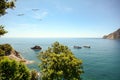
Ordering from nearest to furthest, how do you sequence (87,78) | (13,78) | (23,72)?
(13,78) < (23,72) < (87,78)

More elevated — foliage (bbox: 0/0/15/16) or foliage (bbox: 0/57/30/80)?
foliage (bbox: 0/0/15/16)

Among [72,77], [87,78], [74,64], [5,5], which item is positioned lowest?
[87,78]

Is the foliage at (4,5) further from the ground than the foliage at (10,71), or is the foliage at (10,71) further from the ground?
the foliage at (4,5)

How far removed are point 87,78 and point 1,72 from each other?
3778cm

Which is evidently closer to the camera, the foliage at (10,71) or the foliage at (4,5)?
the foliage at (4,5)

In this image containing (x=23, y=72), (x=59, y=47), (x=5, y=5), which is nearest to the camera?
(x=5, y=5)

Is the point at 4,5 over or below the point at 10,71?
over

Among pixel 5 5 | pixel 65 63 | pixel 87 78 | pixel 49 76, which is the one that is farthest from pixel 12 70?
pixel 87 78

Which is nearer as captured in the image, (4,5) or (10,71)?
(4,5)

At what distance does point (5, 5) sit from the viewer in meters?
20.5

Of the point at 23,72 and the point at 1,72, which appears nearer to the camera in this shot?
the point at 1,72

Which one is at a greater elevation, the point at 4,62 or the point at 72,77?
the point at 4,62

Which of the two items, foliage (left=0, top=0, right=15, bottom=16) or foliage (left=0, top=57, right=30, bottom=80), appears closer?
foliage (left=0, top=0, right=15, bottom=16)

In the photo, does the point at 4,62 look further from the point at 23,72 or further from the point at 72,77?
the point at 72,77
